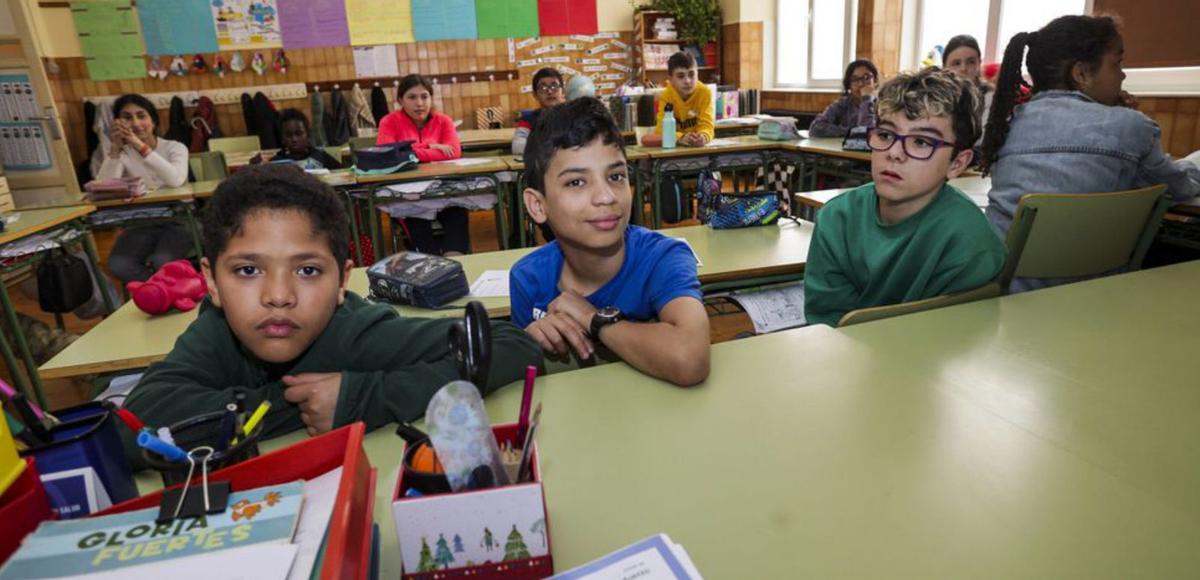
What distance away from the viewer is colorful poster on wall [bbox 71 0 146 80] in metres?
6.39

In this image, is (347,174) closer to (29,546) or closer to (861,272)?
(861,272)

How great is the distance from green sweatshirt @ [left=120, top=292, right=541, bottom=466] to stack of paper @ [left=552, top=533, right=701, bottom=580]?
0.36m

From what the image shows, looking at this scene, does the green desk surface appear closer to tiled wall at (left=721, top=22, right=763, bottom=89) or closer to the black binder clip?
the black binder clip

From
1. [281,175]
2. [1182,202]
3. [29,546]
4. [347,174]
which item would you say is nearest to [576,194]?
[281,175]

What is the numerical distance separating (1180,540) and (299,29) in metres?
7.76

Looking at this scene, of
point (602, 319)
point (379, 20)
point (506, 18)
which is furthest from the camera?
point (506, 18)

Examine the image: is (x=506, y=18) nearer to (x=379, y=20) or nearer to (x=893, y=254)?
(x=379, y=20)

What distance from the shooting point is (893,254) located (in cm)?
150

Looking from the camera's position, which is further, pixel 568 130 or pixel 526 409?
pixel 568 130

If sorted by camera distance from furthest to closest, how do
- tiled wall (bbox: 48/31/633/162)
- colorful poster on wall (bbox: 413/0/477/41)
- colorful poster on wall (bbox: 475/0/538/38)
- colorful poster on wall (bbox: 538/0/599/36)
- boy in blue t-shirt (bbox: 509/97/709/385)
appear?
colorful poster on wall (bbox: 538/0/599/36) → colorful poster on wall (bbox: 475/0/538/38) → colorful poster on wall (bbox: 413/0/477/41) → tiled wall (bbox: 48/31/633/162) → boy in blue t-shirt (bbox: 509/97/709/385)

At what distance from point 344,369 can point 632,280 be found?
0.62 m

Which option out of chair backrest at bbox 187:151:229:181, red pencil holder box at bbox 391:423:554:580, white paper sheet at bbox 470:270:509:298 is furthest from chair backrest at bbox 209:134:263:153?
red pencil holder box at bbox 391:423:554:580

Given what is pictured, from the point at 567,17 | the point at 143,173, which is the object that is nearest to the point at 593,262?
the point at 143,173

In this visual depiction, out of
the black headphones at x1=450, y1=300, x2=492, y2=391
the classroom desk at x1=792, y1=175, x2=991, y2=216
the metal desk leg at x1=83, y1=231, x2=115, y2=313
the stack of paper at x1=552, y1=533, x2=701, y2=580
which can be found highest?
the black headphones at x1=450, y1=300, x2=492, y2=391
